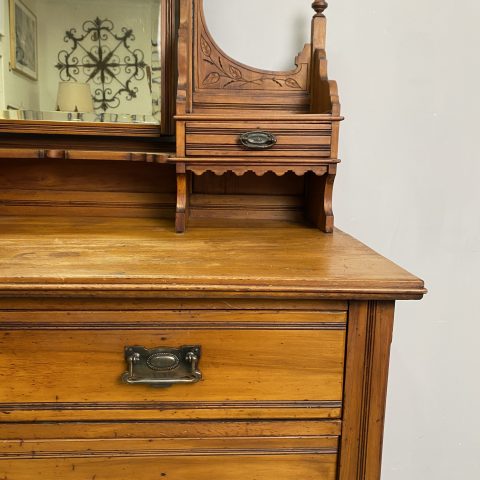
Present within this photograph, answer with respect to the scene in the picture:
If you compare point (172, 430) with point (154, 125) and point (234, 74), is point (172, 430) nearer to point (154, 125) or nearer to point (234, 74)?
point (154, 125)

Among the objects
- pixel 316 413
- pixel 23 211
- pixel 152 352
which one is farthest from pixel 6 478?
pixel 23 211

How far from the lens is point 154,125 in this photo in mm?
1091

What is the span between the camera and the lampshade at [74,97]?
1060 millimetres

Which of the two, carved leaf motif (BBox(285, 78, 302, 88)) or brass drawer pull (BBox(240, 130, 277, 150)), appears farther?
carved leaf motif (BBox(285, 78, 302, 88))

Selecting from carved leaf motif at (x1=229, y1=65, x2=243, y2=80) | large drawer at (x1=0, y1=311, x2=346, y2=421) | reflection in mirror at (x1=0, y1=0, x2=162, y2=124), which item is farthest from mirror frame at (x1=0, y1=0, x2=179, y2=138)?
large drawer at (x1=0, y1=311, x2=346, y2=421)

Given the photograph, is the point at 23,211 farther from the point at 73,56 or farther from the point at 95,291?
the point at 95,291

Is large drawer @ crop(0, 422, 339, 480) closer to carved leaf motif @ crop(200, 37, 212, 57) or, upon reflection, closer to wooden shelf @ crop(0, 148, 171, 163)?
wooden shelf @ crop(0, 148, 171, 163)

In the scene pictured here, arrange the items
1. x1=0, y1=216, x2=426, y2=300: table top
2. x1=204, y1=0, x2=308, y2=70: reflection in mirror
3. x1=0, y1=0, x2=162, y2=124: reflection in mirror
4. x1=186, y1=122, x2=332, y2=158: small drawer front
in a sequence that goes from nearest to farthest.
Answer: x1=0, y1=216, x2=426, y2=300: table top, x1=186, y1=122, x2=332, y2=158: small drawer front, x1=0, y1=0, x2=162, y2=124: reflection in mirror, x1=204, y1=0, x2=308, y2=70: reflection in mirror

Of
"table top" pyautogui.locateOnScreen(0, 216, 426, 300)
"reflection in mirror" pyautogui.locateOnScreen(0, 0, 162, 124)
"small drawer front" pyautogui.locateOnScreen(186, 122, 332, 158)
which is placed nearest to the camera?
"table top" pyautogui.locateOnScreen(0, 216, 426, 300)

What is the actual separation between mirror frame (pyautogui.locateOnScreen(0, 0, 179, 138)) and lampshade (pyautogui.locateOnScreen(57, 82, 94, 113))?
33 mm

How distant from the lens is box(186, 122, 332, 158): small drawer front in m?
0.95

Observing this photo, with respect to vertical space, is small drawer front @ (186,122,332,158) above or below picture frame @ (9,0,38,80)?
below

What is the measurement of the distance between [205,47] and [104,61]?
0.75 feet

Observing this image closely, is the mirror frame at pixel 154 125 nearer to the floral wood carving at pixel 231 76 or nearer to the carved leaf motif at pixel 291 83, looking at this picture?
the floral wood carving at pixel 231 76
